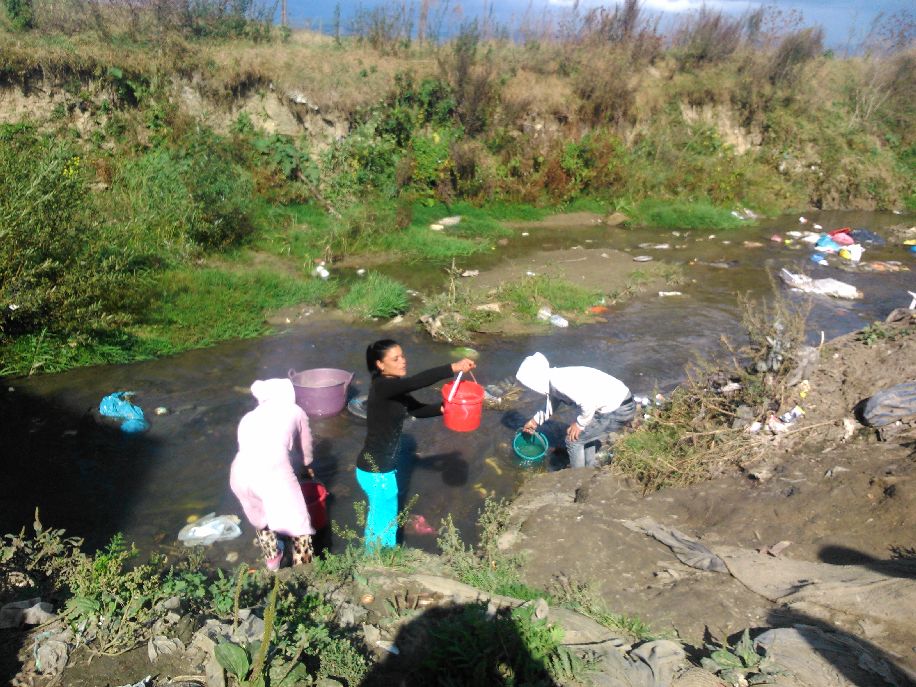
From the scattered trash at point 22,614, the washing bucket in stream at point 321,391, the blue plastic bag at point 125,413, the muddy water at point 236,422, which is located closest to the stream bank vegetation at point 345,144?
the muddy water at point 236,422

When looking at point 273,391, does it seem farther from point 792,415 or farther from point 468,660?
point 792,415

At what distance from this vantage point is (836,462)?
184 inches

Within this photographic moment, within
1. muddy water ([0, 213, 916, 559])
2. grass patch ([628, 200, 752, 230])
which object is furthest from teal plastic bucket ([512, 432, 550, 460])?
grass patch ([628, 200, 752, 230])

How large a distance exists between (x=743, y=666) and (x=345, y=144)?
39.5 feet

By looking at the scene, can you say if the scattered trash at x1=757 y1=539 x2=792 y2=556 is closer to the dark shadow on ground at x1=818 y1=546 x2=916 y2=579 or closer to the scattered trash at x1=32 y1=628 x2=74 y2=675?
the dark shadow on ground at x1=818 y1=546 x2=916 y2=579

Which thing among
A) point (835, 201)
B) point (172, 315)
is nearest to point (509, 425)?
point (172, 315)

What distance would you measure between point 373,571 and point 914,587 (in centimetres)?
264

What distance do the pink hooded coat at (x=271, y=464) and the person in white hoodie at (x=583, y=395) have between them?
6.47 feet

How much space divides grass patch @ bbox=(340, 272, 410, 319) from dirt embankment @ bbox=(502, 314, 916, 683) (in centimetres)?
380

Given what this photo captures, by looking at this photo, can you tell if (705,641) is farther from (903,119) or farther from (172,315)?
(903,119)

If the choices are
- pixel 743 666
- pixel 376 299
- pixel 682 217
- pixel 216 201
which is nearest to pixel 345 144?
pixel 216 201

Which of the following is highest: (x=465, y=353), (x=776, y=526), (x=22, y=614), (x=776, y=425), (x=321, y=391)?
(x=22, y=614)

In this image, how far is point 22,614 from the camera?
288cm

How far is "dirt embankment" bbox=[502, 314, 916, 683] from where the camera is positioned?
342 centimetres
